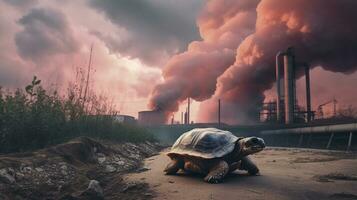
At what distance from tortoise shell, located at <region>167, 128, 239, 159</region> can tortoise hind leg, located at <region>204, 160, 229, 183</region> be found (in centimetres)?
19

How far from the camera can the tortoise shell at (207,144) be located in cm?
665

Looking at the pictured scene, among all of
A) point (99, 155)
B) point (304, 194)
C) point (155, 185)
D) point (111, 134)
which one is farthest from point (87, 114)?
point (304, 194)

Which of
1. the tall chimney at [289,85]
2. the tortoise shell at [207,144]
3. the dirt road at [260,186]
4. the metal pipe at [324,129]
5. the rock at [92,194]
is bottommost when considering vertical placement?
the rock at [92,194]

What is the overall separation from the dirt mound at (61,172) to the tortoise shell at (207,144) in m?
1.54

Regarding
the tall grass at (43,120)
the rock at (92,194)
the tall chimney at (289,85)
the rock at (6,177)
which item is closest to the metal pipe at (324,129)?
the tall chimney at (289,85)

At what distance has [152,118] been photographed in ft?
164

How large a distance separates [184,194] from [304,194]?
6.11 feet

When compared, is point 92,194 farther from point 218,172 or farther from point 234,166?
point 234,166

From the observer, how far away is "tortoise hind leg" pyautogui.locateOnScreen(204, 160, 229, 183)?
6.14 metres

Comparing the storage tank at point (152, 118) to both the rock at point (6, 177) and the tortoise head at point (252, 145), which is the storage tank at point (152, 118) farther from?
the rock at point (6, 177)

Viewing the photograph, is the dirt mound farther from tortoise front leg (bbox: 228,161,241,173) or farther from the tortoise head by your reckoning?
the tortoise head

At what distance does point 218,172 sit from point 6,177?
3.77 meters

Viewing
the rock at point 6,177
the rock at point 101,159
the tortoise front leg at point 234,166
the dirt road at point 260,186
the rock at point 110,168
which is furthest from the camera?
the rock at point 101,159

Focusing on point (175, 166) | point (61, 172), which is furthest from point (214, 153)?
point (61, 172)
